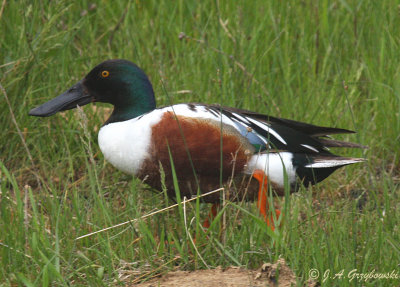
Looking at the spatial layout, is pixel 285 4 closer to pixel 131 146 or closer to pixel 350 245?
pixel 131 146

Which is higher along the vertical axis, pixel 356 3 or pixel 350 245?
pixel 356 3

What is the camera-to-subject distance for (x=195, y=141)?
11.5ft

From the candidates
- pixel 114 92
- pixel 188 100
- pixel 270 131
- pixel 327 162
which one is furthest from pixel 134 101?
pixel 327 162

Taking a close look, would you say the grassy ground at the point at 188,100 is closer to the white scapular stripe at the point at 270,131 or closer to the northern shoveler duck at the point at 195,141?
the northern shoveler duck at the point at 195,141

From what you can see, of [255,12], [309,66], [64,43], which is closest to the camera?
[64,43]

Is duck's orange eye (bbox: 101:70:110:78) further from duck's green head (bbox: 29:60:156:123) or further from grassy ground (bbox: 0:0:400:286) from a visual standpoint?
grassy ground (bbox: 0:0:400:286)

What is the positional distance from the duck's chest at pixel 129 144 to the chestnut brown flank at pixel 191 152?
0.03 metres

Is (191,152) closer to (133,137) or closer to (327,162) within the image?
(133,137)

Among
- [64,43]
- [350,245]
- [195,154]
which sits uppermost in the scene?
[64,43]

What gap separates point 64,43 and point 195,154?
158 cm

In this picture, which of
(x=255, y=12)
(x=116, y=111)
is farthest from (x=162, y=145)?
(x=255, y=12)

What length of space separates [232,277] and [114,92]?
150 cm

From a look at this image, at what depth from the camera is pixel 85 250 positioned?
10.0 ft

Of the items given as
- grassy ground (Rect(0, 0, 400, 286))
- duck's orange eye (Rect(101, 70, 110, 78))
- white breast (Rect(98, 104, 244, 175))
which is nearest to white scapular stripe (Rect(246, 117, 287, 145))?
white breast (Rect(98, 104, 244, 175))
